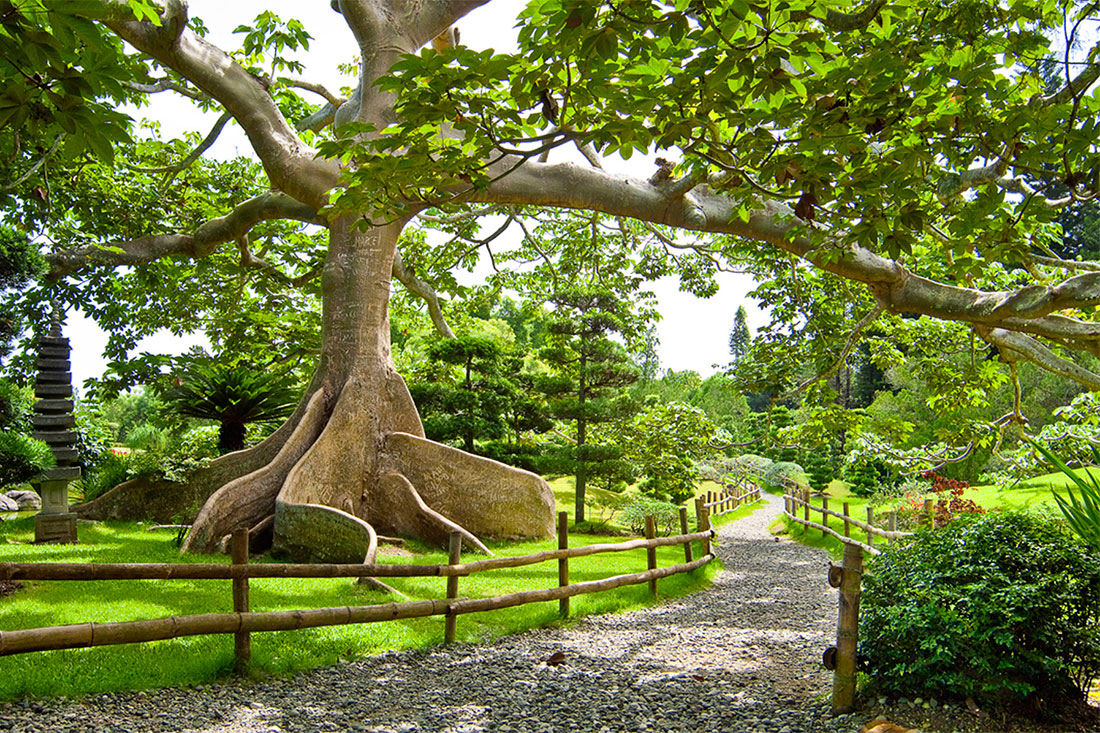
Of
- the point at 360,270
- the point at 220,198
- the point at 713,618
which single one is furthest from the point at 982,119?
the point at 220,198

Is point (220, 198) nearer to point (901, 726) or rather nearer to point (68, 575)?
point (68, 575)

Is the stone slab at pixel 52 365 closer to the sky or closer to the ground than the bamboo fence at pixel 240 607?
closer to the sky

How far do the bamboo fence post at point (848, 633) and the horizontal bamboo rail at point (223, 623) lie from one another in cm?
290

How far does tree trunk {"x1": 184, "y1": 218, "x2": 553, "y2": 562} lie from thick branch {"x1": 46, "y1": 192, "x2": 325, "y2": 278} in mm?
1195

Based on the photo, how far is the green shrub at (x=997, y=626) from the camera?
3.99 metres

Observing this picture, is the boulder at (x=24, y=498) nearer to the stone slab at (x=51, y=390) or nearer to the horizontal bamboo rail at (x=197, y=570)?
the stone slab at (x=51, y=390)

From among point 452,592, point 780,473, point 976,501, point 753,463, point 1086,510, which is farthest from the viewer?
point 753,463

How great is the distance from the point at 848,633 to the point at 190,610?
16.1 ft

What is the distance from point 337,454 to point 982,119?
7.46m

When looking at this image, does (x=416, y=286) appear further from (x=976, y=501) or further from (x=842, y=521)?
(x=976, y=501)

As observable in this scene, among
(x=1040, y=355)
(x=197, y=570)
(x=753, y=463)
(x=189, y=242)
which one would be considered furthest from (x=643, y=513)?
(x=753, y=463)

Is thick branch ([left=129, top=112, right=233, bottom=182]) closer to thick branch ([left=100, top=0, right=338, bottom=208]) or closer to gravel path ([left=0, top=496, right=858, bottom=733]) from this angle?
thick branch ([left=100, top=0, right=338, bottom=208])

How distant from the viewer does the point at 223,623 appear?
460cm

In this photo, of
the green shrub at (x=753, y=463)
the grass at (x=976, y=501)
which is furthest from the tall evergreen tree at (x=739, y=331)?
the grass at (x=976, y=501)
